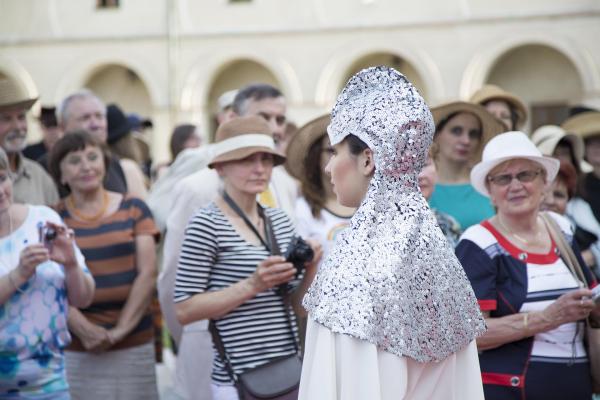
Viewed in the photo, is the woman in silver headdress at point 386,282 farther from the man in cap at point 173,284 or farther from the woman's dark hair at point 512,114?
the woman's dark hair at point 512,114

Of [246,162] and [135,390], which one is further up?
[246,162]

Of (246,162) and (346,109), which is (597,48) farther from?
(346,109)

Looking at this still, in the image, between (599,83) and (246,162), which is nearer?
(246,162)

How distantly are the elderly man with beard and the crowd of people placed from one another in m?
0.01

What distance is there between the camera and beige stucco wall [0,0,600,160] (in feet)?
72.5

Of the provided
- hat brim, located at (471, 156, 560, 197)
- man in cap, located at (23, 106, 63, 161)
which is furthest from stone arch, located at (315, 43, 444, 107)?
hat brim, located at (471, 156, 560, 197)

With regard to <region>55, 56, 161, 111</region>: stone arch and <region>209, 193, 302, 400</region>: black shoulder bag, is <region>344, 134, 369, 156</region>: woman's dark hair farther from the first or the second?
<region>55, 56, 161, 111</region>: stone arch

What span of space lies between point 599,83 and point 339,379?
1970cm

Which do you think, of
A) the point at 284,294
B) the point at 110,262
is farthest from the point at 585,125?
the point at 110,262

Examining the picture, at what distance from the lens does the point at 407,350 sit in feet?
8.82

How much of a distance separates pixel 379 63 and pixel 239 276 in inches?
760

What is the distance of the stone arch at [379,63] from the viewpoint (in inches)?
881

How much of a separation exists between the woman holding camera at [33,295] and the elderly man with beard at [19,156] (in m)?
0.85

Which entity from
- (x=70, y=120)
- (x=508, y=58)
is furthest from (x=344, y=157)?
(x=508, y=58)
